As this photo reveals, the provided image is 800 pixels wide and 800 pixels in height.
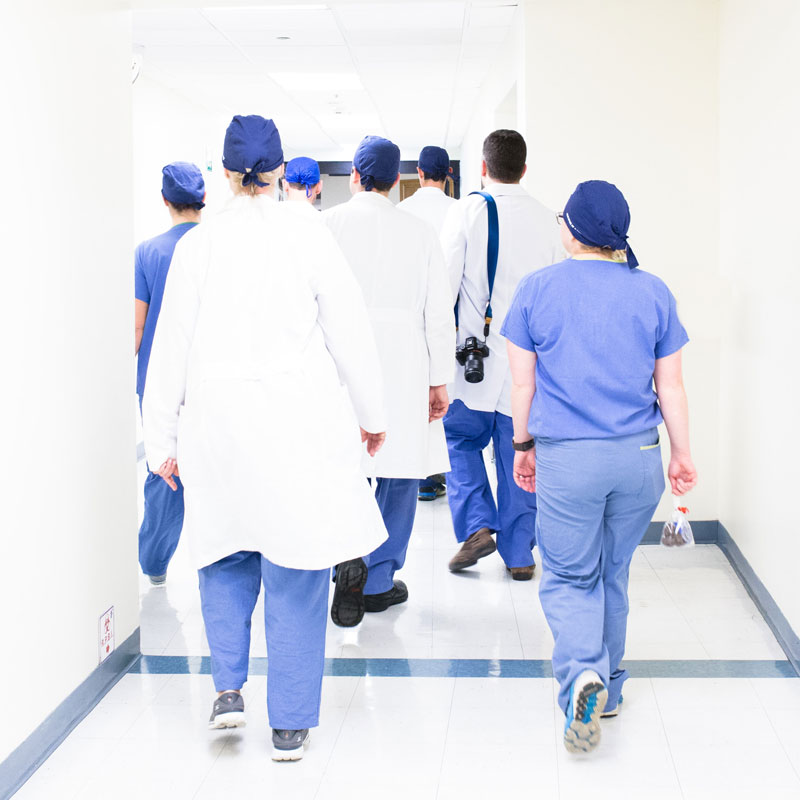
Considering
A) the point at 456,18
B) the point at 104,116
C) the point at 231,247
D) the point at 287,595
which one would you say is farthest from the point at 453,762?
the point at 456,18

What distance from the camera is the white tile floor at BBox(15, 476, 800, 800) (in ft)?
7.61

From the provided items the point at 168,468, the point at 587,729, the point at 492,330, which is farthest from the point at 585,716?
the point at 492,330

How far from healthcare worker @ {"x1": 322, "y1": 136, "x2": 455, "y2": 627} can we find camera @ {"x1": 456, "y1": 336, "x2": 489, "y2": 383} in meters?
0.28

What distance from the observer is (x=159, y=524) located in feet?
12.1

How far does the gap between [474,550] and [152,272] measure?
5.04 feet

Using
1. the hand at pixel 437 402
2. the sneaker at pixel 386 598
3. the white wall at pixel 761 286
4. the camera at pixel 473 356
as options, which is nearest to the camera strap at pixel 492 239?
the camera at pixel 473 356

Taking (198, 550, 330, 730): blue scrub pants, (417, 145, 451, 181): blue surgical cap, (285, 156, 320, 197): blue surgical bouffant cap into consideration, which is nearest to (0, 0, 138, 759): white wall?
(198, 550, 330, 730): blue scrub pants

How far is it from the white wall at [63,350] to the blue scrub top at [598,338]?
1.14m

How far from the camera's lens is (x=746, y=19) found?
3594 mm

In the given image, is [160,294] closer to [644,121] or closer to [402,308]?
[402,308]

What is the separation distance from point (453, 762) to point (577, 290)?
1.13m

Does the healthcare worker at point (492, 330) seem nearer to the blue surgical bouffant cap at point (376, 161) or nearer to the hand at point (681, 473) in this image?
the blue surgical bouffant cap at point (376, 161)

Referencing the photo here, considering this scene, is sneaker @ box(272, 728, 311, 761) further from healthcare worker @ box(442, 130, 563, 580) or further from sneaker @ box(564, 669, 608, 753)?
healthcare worker @ box(442, 130, 563, 580)

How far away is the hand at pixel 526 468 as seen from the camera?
267 centimetres
